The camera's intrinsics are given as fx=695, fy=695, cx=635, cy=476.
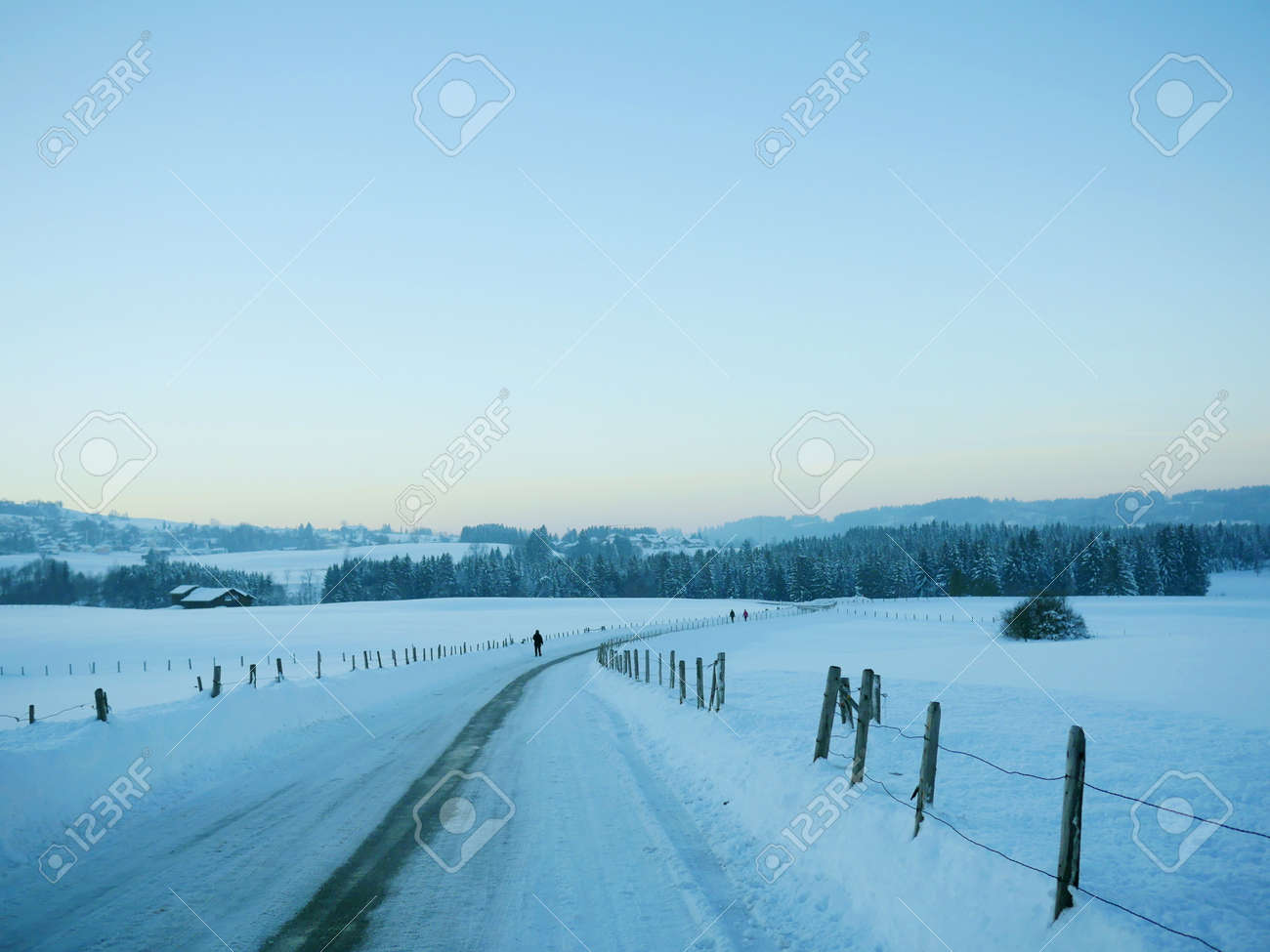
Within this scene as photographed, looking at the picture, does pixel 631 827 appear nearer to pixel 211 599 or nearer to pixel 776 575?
pixel 211 599

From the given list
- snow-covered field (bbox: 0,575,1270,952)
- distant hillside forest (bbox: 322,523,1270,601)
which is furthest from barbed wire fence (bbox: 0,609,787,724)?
distant hillside forest (bbox: 322,523,1270,601)

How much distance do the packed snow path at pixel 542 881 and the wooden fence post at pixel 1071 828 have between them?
2458 mm

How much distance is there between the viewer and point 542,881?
7184 millimetres

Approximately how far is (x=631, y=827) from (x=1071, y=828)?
5.15m

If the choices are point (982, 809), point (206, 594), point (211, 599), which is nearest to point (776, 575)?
point (211, 599)

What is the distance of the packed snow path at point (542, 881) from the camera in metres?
6.04

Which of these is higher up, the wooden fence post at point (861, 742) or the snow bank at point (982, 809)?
the wooden fence post at point (861, 742)

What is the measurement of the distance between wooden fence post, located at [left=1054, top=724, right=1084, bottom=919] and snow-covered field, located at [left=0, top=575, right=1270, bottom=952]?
0.45 feet

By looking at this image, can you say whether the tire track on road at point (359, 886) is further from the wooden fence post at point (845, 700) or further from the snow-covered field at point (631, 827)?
the wooden fence post at point (845, 700)

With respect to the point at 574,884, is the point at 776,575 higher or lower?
higher

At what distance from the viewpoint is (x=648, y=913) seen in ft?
21.2

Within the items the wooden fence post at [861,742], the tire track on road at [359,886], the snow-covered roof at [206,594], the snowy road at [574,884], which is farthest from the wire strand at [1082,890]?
the snow-covered roof at [206,594]

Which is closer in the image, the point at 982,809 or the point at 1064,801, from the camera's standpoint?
the point at 1064,801

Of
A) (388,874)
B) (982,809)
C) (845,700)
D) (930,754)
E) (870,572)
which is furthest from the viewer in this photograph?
(870,572)
